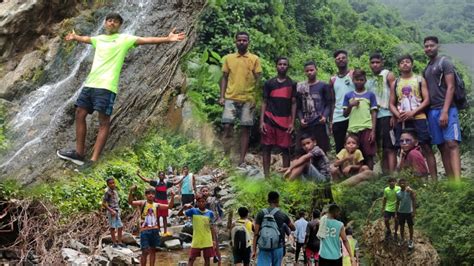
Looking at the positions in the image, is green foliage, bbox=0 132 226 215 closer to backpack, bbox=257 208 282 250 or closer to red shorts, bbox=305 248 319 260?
backpack, bbox=257 208 282 250

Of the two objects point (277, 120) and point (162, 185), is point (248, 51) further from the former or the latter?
point (162, 185)

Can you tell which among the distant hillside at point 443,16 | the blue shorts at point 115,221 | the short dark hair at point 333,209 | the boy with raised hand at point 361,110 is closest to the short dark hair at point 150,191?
the blue shorts at point 115,221

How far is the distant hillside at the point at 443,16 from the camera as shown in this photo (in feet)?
19.4

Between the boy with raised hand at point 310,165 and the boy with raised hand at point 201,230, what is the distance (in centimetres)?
57

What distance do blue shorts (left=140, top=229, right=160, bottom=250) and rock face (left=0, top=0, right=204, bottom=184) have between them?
2.23 feet

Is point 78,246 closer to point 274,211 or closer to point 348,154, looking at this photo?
point 274,211

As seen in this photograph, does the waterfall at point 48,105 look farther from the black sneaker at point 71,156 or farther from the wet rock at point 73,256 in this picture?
the wet rock at point 73,256

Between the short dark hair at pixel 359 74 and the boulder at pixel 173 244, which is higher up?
the short dark hair at pixel 359 74

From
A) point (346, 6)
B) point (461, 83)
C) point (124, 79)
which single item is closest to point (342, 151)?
point (461, 83)

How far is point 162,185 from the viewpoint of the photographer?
5.83 meters

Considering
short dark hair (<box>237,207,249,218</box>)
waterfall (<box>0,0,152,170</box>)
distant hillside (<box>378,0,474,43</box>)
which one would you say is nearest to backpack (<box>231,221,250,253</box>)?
short dark hair (<box>237,207,249,218</box>)

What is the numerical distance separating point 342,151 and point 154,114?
132 cm

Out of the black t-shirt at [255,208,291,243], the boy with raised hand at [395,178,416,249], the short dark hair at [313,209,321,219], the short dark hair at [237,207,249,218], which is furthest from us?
the short dark hair at [313,209,321,219]

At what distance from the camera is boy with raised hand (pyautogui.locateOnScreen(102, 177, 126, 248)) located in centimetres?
579
